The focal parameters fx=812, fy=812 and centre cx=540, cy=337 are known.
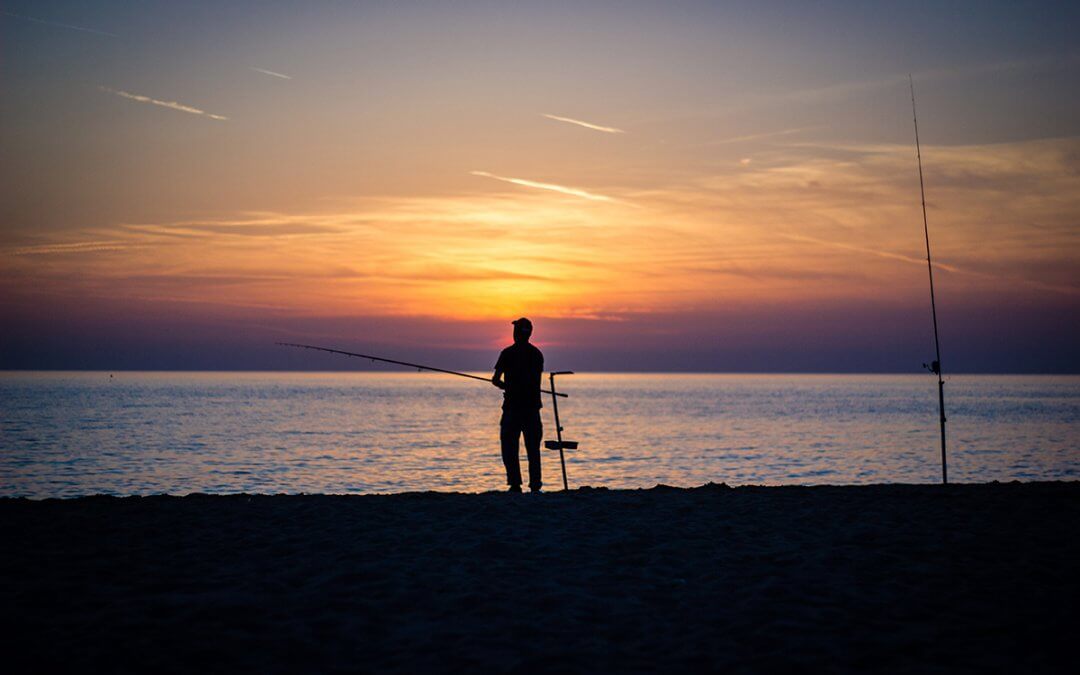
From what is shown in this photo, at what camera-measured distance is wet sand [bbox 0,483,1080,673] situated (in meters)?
4.47

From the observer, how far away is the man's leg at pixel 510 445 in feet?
35.8

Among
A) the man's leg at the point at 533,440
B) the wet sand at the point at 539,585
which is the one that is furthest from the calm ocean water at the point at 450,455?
the wet sand at the point at 539,585

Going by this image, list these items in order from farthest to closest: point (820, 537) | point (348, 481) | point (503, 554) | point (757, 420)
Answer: point (757, 420)
point (348, 481)
point (820, 537)
point (503, 554)

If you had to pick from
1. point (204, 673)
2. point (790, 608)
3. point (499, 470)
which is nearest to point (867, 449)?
point (499, 470)

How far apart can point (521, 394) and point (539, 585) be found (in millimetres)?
5492

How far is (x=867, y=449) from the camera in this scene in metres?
33.4

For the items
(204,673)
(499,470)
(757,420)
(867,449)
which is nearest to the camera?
(204,673)

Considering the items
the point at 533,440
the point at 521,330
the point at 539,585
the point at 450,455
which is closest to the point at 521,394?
the point at 533,440

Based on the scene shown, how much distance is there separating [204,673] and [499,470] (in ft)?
69.2

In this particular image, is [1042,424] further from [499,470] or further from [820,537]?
[820,537]

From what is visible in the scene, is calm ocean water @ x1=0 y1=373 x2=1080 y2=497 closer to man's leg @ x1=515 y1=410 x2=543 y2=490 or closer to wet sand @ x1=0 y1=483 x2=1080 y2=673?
man's leg @ x1=515 y1=410 x2=543 y2=490

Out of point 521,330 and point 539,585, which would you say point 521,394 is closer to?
point 521,330

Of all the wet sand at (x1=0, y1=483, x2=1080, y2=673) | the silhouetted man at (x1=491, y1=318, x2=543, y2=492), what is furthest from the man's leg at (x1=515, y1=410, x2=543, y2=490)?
the wet sand at (x1=0, y1=483, x2=1080, y2=673)

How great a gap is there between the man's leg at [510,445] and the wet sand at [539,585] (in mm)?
2139
